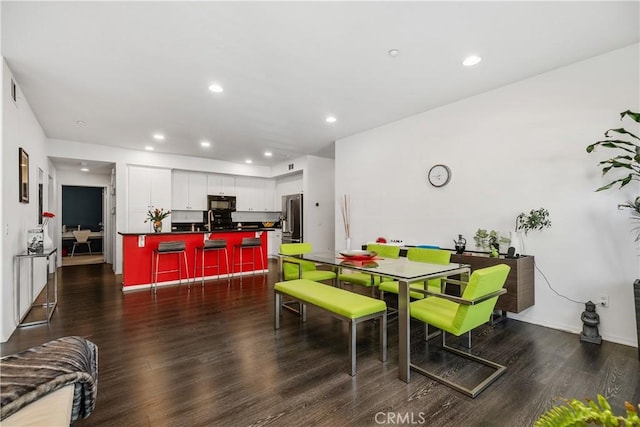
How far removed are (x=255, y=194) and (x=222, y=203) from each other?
107cm

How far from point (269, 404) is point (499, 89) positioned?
4171 mm

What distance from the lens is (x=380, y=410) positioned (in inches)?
74.1

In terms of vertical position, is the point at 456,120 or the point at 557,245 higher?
the point at 456,120

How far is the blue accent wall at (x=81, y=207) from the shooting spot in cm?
978

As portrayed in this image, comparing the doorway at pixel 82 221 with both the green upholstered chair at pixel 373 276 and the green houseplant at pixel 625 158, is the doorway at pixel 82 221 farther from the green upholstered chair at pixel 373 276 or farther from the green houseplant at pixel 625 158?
the green houseplant at pixel 625 158

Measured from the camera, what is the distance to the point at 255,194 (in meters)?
8.89

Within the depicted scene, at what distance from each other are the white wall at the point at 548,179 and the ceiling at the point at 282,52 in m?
0.24

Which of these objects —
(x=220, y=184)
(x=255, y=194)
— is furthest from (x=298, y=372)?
(x=255, y=194)

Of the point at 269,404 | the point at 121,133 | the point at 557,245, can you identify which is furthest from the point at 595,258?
the point at 121,133

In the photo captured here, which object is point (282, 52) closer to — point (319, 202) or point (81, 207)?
point (319, 202)

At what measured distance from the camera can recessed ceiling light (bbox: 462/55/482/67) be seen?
9.75 feet

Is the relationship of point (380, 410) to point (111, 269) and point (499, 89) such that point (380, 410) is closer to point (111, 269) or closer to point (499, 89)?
point (499, 89)

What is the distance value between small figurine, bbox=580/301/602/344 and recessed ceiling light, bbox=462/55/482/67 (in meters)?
2.67

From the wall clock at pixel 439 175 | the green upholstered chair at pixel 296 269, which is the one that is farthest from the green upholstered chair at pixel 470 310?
the wall clock at pixel 439 175
